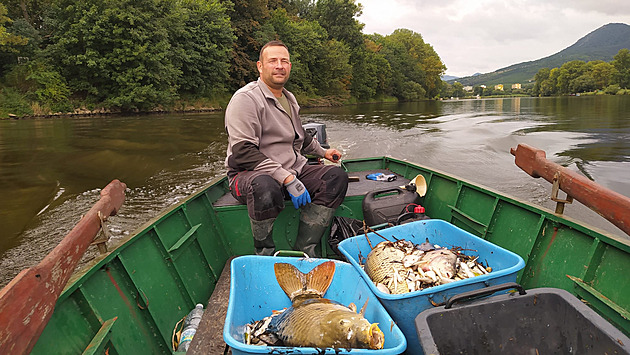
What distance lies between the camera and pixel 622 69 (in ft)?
301

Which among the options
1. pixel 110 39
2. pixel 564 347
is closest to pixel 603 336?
pixel 564 347

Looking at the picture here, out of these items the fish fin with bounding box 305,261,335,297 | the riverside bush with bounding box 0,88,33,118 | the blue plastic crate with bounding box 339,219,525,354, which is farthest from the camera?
the riverside bush with bounding box 0,88,33,118

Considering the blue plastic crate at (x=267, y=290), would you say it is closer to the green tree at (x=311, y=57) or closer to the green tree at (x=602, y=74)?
the green tree at (x=311, y=57)

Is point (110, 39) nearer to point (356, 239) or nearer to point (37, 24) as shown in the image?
point (37, 24)

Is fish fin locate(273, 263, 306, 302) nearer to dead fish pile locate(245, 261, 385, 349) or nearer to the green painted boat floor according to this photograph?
dead fish pile locate(245, 261, 385, 349)

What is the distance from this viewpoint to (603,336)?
4.52 ft

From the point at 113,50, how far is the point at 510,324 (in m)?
26.9

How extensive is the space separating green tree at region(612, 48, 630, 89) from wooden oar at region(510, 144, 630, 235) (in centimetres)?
10849

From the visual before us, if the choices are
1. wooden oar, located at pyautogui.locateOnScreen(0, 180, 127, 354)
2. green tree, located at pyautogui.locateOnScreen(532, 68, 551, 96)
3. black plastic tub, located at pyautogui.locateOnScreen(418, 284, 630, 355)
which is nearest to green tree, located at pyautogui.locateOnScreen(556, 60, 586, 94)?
green tree, located at pyautogui.locateOnScreen(532, 68, 551, 96)

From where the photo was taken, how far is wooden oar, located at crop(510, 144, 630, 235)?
1825mm

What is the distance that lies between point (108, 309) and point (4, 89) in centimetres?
2594

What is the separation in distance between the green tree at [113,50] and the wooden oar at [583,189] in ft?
81.9

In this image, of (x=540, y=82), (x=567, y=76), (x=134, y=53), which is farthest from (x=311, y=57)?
(x=540, y=82)

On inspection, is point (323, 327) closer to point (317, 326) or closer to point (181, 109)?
point (317, 326)
